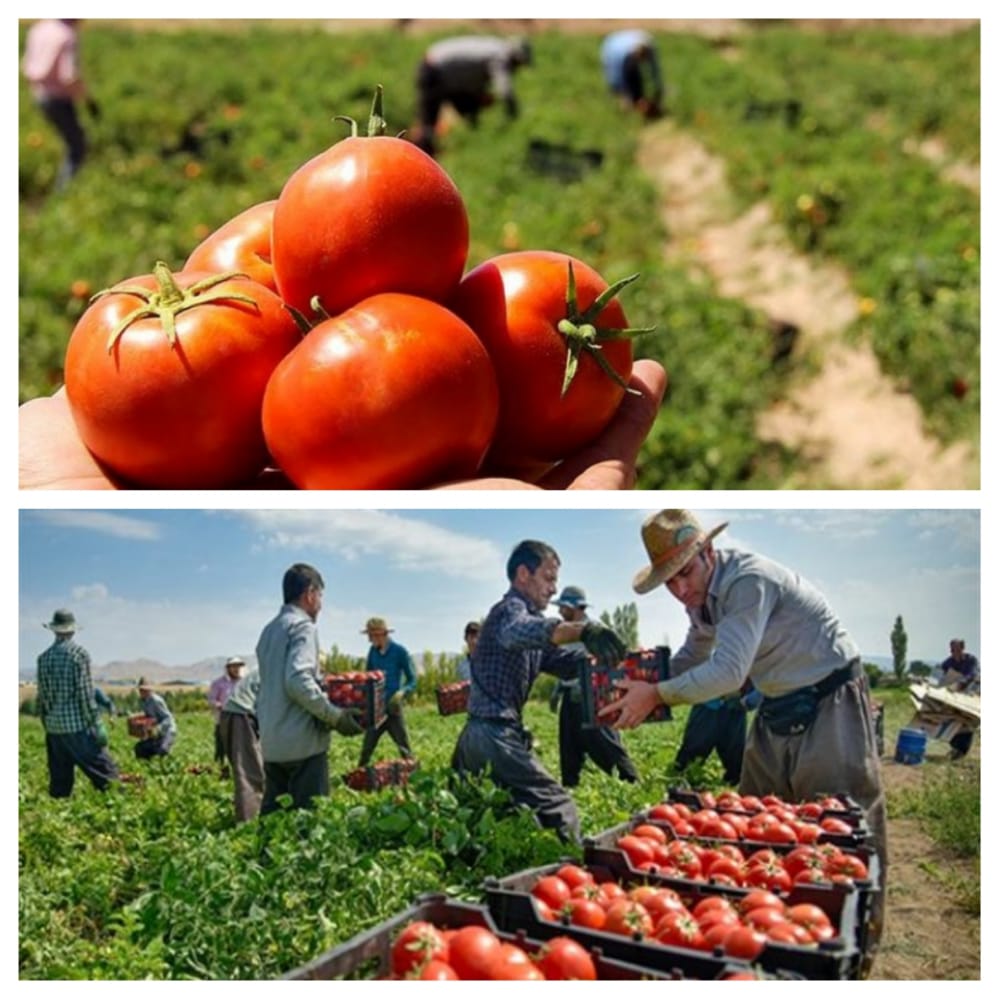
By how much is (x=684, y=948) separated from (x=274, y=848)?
61 centimetres

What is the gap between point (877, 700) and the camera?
2059 millimetres

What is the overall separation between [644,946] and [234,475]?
89 centimetres

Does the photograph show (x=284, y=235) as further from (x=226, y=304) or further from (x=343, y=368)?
(x=343, y=368)

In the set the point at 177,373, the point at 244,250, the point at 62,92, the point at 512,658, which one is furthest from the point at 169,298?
the point at 62,92

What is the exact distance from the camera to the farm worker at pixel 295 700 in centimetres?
203

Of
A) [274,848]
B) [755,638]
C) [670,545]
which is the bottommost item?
[274,848]

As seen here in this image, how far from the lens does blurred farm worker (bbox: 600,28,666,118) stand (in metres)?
12.1

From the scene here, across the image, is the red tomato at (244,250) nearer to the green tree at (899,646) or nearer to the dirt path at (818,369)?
the green tree at (899,646)

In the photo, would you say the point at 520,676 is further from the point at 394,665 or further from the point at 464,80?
the point at 464,80

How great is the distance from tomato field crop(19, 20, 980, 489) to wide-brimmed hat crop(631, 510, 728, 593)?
3909mm

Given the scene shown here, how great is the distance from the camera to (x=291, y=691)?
80.4 inches

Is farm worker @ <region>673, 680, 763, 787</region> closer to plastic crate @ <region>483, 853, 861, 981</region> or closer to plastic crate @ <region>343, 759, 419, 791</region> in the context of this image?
plastic crate @ <region>483, 853, 861, 981</region>

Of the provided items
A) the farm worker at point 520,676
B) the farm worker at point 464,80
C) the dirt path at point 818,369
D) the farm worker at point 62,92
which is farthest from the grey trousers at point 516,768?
the farm worker at point 464,80

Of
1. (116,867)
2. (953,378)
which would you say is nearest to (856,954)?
(116,867)
